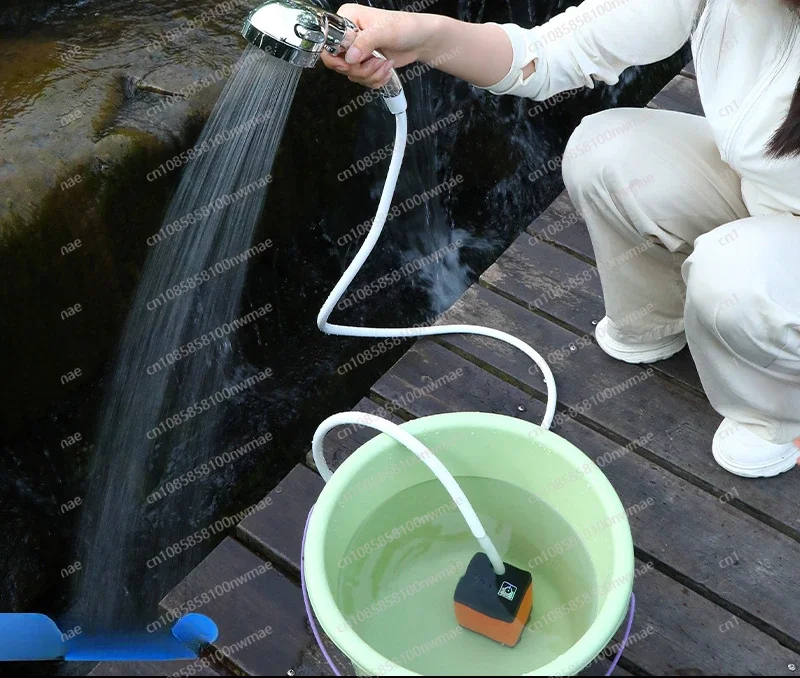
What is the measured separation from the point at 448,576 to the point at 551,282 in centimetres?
85

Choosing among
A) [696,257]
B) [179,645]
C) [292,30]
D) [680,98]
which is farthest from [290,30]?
[680,98]

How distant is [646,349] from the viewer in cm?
165

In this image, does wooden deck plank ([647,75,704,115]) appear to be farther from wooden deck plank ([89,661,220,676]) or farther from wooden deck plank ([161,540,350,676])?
wooden deck plank ([89,661,220,676])

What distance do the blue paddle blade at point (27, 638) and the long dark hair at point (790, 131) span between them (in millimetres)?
1550

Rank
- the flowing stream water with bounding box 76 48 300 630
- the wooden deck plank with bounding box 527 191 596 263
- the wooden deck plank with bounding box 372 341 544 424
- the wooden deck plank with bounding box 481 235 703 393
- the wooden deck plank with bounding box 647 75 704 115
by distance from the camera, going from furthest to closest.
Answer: the wooden deck plank with bounding box 647 75 704 115
the flowing stream water with bounding box 76 48 300 630
the wooden deck plank with bounding box 527 191 596 263
the wooden deck plank with bounding box 481 235 703 393
the wooden deck plank with bounding box 372 341 544 424

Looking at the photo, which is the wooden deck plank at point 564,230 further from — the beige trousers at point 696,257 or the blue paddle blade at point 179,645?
the blue paddle blade at point 179,645

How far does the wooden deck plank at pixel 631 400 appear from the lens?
4.78 feet

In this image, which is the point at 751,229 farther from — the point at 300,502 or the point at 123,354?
the point at 123,354

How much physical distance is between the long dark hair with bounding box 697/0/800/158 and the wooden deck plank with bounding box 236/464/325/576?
37.0 inches

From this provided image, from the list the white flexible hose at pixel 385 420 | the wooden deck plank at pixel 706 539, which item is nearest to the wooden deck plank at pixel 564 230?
the white flexible hose at pixel 385 420

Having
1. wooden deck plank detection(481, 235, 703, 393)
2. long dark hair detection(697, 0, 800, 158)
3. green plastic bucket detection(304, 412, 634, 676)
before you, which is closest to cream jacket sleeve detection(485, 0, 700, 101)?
long dark hair detection(697, 0, 800, 158)

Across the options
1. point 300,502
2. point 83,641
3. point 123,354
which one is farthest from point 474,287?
point 83,641

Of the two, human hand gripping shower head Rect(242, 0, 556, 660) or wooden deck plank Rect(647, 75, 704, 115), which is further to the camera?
wooden deck plank Rect(647, 75, 704, 115)

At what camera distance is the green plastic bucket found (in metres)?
1.05
